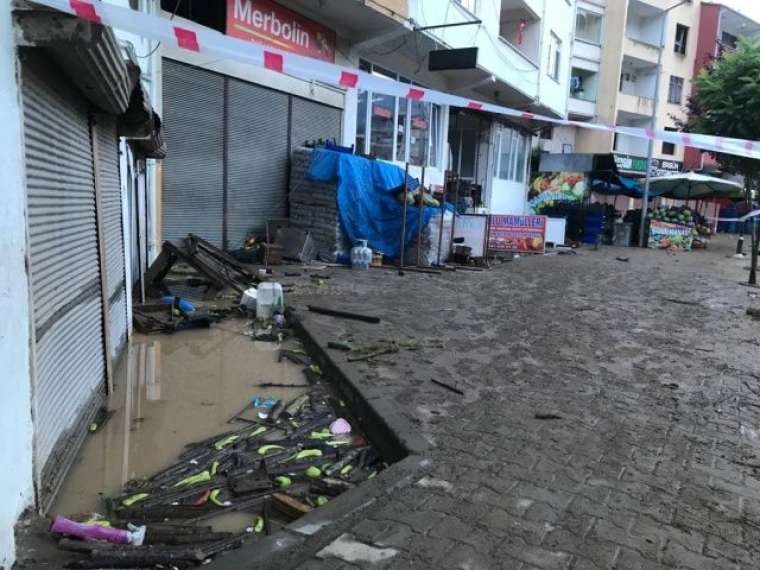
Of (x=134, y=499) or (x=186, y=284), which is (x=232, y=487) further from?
(x=186, y=284)

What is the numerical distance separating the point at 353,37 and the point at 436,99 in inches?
376

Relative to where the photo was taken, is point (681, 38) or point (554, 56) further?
point (681, 38)

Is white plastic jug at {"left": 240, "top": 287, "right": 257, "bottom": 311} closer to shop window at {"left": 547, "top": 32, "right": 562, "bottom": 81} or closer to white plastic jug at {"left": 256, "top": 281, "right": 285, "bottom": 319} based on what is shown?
white plastic jug at {"left": 256, "top": 281, "right": 285, "bottom": 319}

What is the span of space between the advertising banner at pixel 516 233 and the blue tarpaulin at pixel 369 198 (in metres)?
4.39

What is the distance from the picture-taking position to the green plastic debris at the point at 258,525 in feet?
9.97

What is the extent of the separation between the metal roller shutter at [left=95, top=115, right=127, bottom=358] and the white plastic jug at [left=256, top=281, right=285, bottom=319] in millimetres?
1745

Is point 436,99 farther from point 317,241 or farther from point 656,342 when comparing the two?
point 317,241

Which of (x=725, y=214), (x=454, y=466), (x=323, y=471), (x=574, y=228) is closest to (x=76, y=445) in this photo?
(x=323, y=471)

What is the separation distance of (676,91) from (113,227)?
149ft

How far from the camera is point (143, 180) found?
30.3 feet

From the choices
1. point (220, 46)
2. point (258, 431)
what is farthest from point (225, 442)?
point (220, 46)

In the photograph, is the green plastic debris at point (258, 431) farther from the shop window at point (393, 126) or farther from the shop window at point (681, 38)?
the shop window at point (681, 38)

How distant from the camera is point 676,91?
139ft

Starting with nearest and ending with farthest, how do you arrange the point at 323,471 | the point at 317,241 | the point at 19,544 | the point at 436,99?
the point at 19,544
the point at 323,471
the point at 436,99
the point at 317,241
